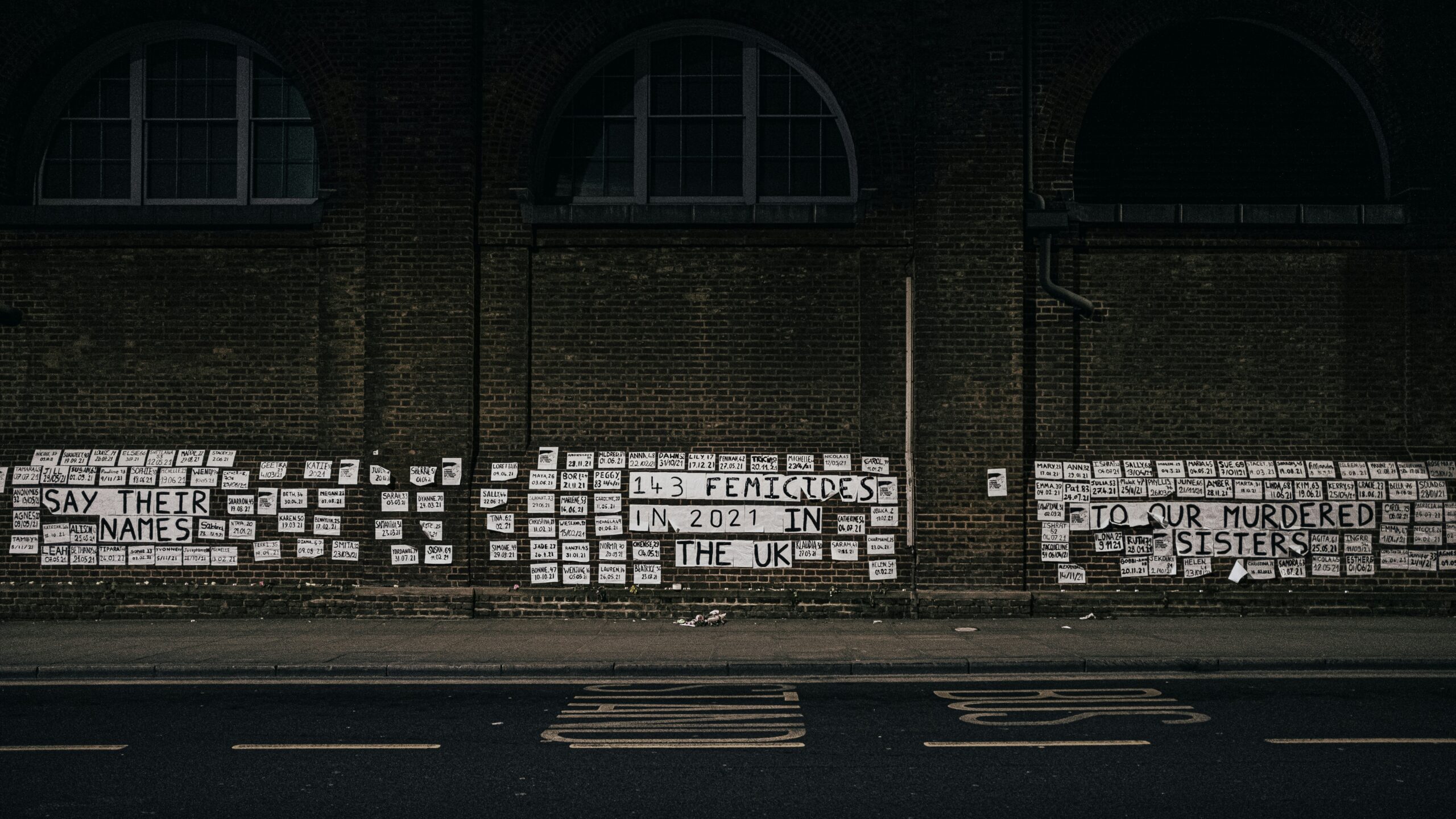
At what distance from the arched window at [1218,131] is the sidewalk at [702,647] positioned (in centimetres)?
511

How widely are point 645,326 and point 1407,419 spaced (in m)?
9.01

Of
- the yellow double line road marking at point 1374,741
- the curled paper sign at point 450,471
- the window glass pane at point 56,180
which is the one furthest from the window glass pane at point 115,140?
the yellow double line road marking at point 1374,741

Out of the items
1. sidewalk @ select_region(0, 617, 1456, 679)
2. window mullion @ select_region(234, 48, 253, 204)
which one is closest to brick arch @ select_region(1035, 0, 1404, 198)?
sidewalk @ select_region(0, 617, 1456, 679)

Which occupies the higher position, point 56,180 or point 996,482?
point 56,180

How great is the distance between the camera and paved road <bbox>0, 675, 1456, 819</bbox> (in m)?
6.17

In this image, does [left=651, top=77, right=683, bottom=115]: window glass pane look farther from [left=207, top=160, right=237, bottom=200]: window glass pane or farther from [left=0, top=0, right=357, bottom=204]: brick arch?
[left=207, top=160, right=237, bottom=200]: window glass pane

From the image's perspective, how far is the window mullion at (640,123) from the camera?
13961mm

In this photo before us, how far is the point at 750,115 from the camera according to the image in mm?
13922

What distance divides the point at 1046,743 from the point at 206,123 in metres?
12.2

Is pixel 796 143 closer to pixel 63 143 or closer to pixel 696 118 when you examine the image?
pixel 696 118

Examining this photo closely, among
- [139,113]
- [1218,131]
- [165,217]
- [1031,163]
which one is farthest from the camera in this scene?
[139,113]

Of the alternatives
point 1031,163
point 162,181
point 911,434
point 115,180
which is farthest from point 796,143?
point 115,180

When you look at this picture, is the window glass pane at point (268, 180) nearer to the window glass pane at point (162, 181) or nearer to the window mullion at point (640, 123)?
the window glass pane at point (162, 181)

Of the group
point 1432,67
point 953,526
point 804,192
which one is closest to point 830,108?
point 804,192
